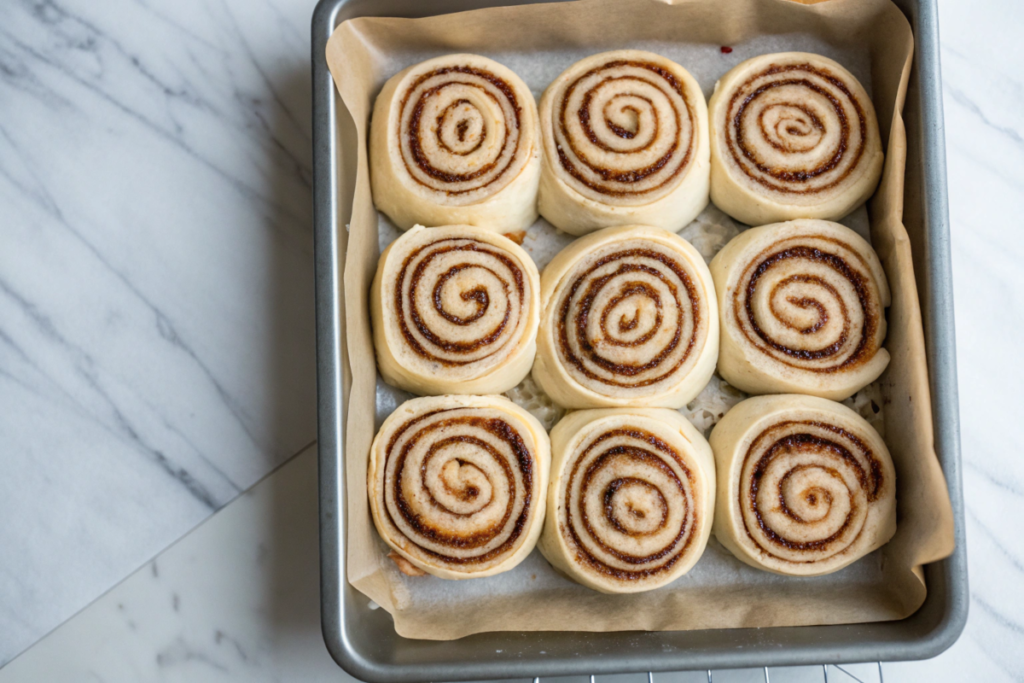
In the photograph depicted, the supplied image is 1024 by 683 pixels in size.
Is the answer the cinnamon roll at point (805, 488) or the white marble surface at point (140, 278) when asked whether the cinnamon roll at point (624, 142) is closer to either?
the cinnamon roll at point (805, 488)

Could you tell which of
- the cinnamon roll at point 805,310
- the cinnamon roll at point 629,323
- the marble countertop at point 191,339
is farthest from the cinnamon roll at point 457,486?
the cinnamon roll at point 805,310

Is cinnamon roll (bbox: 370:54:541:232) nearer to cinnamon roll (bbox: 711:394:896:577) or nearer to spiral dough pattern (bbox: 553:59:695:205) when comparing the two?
spiral dough pattern (bbox: 553:59:695:205)

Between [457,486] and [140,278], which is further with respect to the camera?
[140,278]

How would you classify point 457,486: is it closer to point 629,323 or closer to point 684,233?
point 629,323

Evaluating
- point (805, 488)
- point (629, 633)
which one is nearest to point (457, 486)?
point (629, 633)

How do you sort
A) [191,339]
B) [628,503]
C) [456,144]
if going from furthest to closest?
1. [191,339]
2. [456,144]
3. [628,503]

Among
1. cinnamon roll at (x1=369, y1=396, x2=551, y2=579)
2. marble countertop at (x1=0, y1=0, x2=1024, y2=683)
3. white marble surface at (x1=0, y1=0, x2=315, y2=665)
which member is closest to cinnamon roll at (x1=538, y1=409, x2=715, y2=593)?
cinnamon roll at (x1=369, y1=396, x2=551, y2=579)
